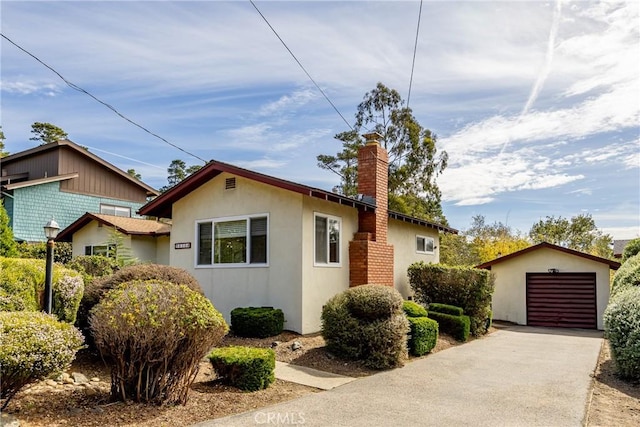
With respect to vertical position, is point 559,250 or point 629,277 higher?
point 559,250

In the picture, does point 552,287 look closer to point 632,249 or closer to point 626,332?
point 632,249

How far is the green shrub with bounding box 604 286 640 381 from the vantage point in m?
7.70

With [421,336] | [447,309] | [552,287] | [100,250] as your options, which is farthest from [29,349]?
[552,287]

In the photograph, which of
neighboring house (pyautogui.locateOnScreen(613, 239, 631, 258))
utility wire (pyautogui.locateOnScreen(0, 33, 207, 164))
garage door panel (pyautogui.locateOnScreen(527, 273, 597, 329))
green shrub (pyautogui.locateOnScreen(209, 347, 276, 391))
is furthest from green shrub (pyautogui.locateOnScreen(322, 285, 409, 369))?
neighboring house (pyautogui.locateOnScreen(613, 239, 631, 258))

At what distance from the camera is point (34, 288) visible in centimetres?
683

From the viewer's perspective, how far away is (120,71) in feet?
34.4

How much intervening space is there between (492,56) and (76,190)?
20.1m

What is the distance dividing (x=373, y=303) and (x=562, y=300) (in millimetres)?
11993

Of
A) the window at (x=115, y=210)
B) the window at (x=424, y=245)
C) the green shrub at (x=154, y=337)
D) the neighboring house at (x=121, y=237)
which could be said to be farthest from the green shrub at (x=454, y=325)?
the window at (x=115, y=210)

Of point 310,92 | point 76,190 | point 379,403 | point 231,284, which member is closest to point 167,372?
point 379,403

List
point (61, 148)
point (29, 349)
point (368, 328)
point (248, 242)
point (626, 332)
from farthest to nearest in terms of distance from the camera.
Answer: point (61, 148) < point (248, 242) < point (368, 328) < point (626, 332) < point (29, 349)

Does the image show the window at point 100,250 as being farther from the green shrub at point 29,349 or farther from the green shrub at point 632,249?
the green shrub at point 632,249

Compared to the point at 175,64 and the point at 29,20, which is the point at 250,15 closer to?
the point at 175,64

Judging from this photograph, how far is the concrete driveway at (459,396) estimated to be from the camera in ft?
18.4
